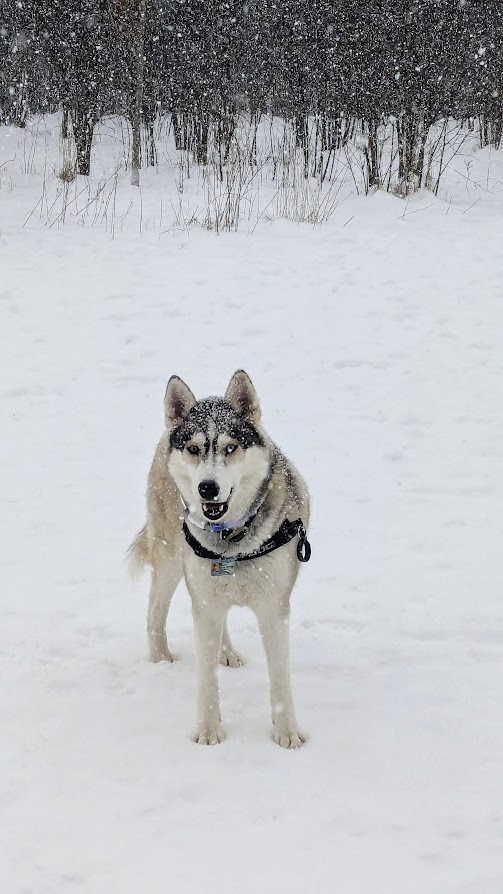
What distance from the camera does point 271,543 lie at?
9.71ft

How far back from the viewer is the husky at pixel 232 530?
2912mm

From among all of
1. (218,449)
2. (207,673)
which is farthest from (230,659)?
(218,449)

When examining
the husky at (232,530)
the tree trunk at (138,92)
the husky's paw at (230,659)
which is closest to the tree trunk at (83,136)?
the tree trunk at (138,92)

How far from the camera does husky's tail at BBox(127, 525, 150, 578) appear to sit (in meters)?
3.74

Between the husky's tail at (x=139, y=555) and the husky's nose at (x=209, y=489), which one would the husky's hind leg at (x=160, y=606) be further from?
the husky's nose at (x=209, y=489)

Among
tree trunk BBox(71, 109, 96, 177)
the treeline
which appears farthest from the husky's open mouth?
tree trunk BBox(71, 109, 96, 177)

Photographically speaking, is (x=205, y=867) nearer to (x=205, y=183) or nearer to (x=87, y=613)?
(x=87, y=613)

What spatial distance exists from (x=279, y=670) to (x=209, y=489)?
0.83m

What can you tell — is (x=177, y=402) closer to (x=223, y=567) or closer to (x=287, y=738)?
(x=223, y=567)

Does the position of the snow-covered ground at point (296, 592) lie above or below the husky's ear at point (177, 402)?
below

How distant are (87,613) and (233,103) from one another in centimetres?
1353

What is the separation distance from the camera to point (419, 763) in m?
2.86

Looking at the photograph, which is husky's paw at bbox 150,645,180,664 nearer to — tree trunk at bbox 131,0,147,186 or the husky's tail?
the husky's tail

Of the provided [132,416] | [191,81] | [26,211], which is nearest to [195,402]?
[132,416]
